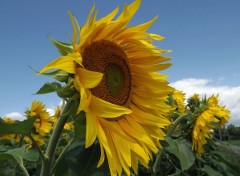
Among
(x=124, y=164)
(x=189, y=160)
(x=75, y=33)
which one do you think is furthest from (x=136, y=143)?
(x=189, y=160)

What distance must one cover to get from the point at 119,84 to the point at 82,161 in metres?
0.41

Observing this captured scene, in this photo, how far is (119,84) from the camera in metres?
1.79

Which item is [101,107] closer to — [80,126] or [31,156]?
A: [80,126]

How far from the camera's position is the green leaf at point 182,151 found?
281 cm

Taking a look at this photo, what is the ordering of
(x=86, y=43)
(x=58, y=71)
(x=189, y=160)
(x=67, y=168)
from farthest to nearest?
(x=189, y=160) → (x=67, y=168) → (x=86, y=43) → (x=58, y=71)

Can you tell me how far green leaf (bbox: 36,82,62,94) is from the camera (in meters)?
1.48

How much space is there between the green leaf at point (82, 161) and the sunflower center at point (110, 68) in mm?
229

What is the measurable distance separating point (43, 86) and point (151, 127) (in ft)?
1.86

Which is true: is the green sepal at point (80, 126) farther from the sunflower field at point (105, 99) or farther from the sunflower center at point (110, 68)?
the sunflower center at point (110, 68)

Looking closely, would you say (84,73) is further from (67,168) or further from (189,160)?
(189,160)

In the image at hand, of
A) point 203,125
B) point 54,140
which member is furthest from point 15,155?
point 203,125

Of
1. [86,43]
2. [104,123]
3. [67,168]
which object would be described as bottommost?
[67,168]

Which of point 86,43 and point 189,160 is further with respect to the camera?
point 189,160

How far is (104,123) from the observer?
5.10ft
